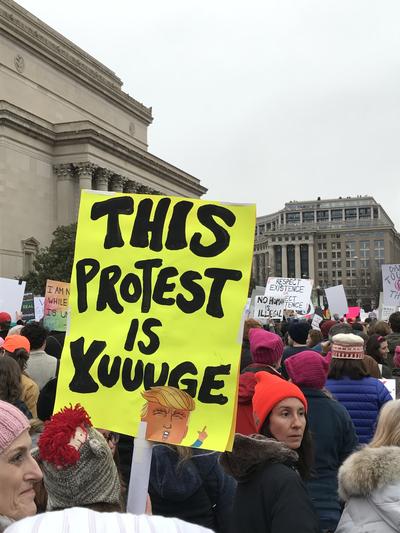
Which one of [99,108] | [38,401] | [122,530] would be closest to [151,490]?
[38,401]

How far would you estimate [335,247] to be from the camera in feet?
531

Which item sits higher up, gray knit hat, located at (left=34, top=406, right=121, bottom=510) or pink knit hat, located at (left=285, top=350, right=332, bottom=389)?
pink knit hat, located at (left=285, top=350, right=332, bottom=389)

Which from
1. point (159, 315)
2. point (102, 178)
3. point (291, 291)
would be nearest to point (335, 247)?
point (102, 178)

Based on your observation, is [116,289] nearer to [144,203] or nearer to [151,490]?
[144,203]

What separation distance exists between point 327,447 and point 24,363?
3.11 m

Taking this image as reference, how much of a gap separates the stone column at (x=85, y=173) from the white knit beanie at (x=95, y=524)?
48.6 meters

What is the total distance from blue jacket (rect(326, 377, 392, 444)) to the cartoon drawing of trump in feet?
8.22

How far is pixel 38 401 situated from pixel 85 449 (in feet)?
9.89

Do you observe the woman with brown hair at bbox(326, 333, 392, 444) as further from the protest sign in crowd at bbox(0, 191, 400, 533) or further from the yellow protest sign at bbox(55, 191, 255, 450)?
the yellow protest sign at bbox(55, 191, 255, 450)

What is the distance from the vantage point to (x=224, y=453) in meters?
3.29

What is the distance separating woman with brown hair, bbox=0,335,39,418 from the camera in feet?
19.5

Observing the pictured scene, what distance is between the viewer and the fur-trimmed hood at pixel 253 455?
10.4 feet

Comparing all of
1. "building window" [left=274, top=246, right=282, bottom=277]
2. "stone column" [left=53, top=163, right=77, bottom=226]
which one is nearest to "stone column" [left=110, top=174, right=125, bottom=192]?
"stone column" [left=53, top=163, right=77, bottom=226]

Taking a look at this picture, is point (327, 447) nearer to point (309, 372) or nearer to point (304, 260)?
point (309, 372)
